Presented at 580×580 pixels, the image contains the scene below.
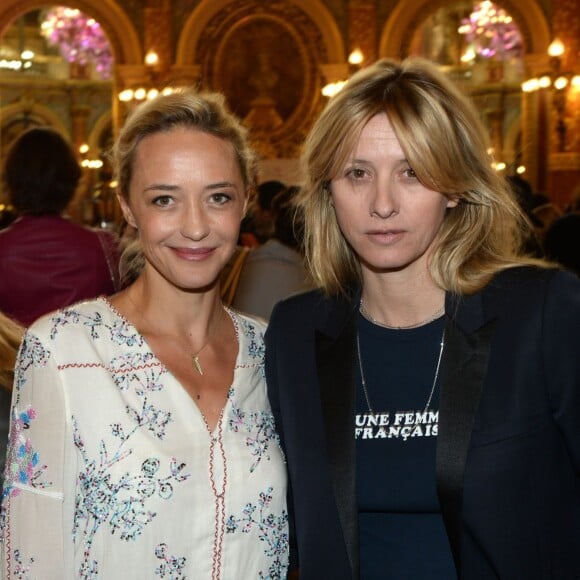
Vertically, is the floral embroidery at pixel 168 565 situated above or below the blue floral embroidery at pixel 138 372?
below

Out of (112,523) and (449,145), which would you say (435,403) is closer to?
(449,145)

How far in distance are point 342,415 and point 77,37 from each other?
22896 mm

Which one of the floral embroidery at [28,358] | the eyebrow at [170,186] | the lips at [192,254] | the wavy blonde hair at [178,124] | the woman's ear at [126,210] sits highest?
the wavy blonde hair at [178,124]

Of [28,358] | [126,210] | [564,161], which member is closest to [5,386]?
[28,358]

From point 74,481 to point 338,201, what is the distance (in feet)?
2.76

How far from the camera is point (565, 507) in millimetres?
2102

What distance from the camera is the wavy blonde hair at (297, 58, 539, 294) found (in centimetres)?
219

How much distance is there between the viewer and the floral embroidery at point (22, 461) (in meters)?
2.09

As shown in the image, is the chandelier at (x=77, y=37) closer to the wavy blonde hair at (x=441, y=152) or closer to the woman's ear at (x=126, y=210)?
the woman's ear at (x=126, y=210)

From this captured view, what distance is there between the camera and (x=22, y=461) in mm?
2115

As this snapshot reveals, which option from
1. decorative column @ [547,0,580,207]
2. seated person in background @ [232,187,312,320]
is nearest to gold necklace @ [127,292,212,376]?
seated person in background @ [232,187,312,320]

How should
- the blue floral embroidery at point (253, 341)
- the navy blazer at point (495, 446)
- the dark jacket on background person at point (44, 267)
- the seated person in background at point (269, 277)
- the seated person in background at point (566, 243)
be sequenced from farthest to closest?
the seated person in background at point (269, 277) → the seated person in background at point (566, 243) → the dark jacket on background person at point (44, 267) → the blue floral embroidery at point (253, 341) → the navy blazer at point (495, 446)

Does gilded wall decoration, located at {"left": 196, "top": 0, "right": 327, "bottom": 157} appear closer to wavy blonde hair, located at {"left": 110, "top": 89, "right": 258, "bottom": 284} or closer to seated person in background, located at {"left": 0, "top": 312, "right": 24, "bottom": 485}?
wavy blonde hair, located at {"left": 110, "top": 89, "right": 258, "bottom": 284}

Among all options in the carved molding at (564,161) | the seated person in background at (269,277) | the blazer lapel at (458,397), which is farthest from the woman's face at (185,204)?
the carved molding at (564,161)
